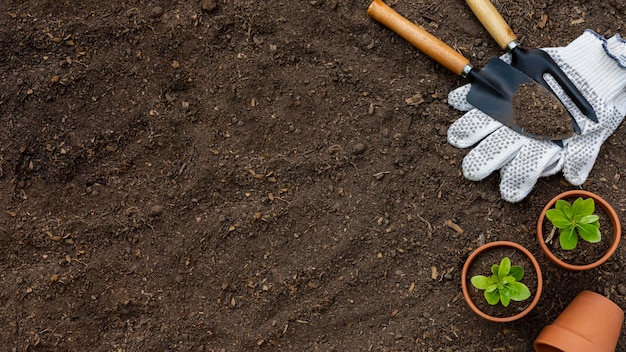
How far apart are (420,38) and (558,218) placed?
0.56 metres

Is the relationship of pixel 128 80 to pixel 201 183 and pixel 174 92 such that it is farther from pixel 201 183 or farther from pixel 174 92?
pixel 201 183

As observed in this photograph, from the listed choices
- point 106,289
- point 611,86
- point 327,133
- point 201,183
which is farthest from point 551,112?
point 106,289

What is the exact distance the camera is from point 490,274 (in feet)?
4.83

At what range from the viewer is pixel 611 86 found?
1518mm

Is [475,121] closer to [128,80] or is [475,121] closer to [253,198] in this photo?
[253,198]

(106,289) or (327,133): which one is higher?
(327,133)

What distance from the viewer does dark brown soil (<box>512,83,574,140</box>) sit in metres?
1.50

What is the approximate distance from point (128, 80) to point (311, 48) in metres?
0.49

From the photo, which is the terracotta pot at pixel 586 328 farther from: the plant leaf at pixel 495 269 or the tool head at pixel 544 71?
the tool head at pixel 544 71

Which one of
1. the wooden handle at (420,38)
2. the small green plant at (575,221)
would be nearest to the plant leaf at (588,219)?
the small green plant at (575,221)

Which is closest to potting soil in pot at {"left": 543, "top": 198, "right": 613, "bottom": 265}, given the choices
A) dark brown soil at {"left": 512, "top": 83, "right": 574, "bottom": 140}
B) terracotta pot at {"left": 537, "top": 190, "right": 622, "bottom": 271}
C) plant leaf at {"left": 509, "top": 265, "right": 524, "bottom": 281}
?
terracotta pot at {"left": 537, "top": 190, "right": 622, "bottom": 271}

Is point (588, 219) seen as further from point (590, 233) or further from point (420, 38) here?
point (420, 38)

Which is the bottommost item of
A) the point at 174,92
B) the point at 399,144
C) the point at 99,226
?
the point at 99,226

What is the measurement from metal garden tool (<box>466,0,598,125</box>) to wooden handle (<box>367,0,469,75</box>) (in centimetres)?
11
